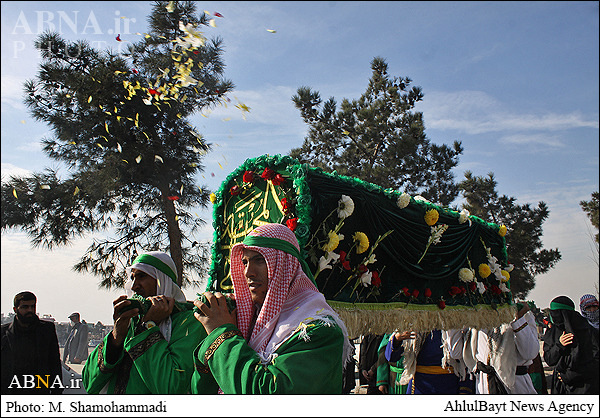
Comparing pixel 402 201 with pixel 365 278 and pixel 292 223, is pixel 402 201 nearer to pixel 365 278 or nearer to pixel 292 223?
pixel 365 278

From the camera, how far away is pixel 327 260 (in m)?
3.14

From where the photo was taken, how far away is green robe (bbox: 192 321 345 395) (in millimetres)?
1623

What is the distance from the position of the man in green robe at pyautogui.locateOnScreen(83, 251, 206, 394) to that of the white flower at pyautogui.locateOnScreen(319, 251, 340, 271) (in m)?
0.99

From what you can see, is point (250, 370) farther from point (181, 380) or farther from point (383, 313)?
point (383, 313)

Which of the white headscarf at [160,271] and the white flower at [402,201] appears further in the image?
the white flower at [402,201]

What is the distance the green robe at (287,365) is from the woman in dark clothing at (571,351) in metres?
3.87

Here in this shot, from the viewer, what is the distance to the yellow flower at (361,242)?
3480mm

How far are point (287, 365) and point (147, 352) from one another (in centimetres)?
86

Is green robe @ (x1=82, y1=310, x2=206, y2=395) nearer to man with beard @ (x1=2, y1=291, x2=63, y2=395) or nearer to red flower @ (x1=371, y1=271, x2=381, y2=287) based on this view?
red flower @ (x1=371, y1=271, x2=381, y2=287)

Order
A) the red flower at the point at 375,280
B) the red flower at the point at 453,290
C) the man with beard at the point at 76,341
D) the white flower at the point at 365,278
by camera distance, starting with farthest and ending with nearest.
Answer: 1. the man with beard at the point at 76,341
2. the red flower at the point at 453,290
3. the red flower at the point at 375,280
4. the white flower at the point at 365,278

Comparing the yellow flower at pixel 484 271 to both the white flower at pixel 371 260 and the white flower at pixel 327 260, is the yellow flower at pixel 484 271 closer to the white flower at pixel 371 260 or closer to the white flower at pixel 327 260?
the white flower at pixel 371 260

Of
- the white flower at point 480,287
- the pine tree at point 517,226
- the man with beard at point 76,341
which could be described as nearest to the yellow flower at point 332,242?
the white flower at point 480,287

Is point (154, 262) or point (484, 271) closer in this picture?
point (154, 262)

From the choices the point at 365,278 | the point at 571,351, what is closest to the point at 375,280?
the point at 365,278
